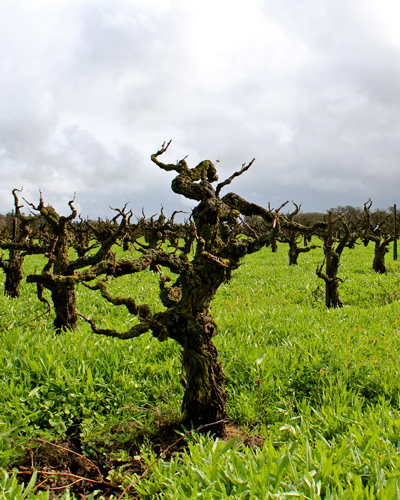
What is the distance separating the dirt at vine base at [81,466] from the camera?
11.0 feet

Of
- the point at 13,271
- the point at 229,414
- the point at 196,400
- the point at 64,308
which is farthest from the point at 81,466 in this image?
the point at 13,271

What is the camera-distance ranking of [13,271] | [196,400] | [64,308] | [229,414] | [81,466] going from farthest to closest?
[13,271]
[64,308]
[229,414]
[196,400]
[81,466]

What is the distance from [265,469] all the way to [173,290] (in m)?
2.31

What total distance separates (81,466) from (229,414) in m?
1.99

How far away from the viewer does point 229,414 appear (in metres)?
4.48

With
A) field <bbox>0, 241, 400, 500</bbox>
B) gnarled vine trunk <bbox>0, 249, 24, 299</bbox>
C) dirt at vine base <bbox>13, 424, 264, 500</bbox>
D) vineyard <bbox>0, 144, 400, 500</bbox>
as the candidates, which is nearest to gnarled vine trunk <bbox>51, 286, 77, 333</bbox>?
field <bbox>0, 241, 400, 500</bbox>

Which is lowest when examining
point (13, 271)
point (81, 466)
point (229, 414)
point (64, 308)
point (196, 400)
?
point (81, 466)

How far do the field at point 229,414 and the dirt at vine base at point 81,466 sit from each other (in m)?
0.01

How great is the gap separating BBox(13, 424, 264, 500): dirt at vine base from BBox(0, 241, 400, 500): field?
0.01 meters

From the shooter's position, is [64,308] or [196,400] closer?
[196,400]

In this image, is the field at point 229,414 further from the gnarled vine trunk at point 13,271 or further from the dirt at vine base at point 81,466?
the gnarled vine trunk at point 13,271

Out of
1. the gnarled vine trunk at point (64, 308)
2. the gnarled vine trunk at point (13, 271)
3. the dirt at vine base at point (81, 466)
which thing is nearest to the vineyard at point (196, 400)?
the dirt at vine base at point (81, 466)

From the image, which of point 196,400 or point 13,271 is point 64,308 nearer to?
point 196,400

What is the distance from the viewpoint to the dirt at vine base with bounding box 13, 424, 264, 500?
3.37 metres
